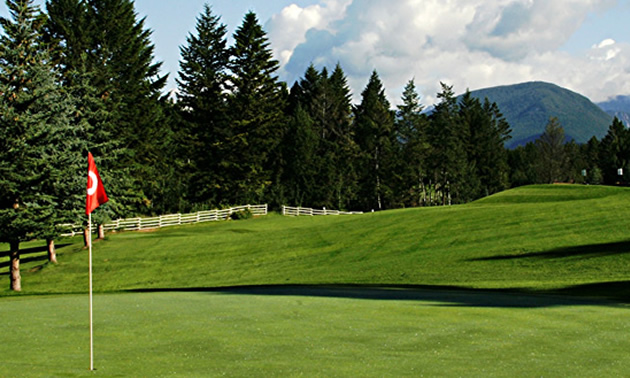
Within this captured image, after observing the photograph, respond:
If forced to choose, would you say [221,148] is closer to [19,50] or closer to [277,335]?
[19,50]

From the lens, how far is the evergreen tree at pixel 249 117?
7244 cm

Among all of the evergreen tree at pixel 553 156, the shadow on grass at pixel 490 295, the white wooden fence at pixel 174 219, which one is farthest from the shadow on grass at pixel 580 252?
the evergreen tree at pixel 553 156

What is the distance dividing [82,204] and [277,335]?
96.0ft

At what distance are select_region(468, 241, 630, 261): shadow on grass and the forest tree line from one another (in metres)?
24.5

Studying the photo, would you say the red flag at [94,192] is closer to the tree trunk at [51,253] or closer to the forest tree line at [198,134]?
the forest tree line at [198,134]

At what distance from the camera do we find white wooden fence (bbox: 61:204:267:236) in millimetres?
54997

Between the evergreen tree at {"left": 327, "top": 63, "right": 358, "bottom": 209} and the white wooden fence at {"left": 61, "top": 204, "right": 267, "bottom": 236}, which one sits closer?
the white wooden fence at {"left": 61, "top": 204, "right": 267, "bottom": 236}

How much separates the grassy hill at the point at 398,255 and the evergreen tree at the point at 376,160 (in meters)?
35.7

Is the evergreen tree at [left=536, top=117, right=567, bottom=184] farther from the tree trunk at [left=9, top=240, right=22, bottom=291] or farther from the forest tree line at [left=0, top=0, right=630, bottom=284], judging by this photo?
the tree trunk at [left=9, top=240, right=22, bottom=291]

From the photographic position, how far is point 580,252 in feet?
92.3

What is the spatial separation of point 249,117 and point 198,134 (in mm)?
6720

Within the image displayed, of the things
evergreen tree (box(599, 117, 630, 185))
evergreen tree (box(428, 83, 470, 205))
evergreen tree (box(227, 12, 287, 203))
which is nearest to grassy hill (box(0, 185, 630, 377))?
evergreen tree (box(227, 12, 287, 203))

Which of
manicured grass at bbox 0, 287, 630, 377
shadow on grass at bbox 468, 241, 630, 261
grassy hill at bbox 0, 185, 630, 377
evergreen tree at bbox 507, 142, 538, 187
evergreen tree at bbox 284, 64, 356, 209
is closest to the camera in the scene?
manicured grass at bbox 0, 287, 630, 377

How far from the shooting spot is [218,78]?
253 feet
